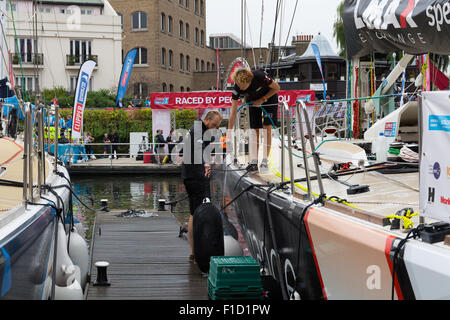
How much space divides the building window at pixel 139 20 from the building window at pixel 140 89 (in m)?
4.19

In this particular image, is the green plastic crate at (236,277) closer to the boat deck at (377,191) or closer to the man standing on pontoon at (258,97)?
the boat deck at (377,191)

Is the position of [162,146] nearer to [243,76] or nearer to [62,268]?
[243,76]

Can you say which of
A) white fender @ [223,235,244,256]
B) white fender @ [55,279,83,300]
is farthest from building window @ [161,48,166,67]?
white fender @ [55,279,83,300]

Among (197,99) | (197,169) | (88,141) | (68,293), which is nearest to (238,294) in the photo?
(68,293)

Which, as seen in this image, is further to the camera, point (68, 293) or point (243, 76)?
point (243, 76)

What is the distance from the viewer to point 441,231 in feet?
9.30

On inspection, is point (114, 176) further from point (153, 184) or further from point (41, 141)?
point (41, 141)

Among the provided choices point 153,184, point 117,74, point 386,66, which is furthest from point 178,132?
point 117,74

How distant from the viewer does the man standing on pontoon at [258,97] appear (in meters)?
6.30

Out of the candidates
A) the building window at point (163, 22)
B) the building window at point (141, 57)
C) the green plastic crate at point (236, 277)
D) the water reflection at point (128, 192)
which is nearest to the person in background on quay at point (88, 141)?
the water reflection at point (128, 192)

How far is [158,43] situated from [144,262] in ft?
114

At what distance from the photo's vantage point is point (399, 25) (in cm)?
441

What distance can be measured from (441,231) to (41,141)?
3.43 m

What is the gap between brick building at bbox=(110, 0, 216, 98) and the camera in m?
39.7
